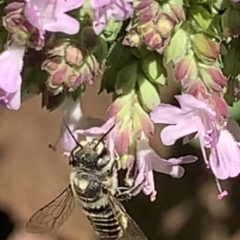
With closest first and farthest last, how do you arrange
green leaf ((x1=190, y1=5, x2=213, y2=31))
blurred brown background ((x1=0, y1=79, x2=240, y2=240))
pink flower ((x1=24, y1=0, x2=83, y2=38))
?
1. pink flower ((x1=24, y1=0, x2=83, y2=38))
2. green leaf ((x1=190, y1=5, x2=213, y2=31))
3. blurred brown background ((x1=0, y1=79, x2=240, y2=240))

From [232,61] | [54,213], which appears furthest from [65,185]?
[232,61]

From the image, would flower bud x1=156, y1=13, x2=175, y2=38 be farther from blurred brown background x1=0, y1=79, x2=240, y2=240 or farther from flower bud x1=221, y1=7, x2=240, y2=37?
blurred brown background x1=0, y1=79, x2=240, y2=240

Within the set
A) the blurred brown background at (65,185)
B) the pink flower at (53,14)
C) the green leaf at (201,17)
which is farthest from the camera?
the blurred brown background at (65,185)

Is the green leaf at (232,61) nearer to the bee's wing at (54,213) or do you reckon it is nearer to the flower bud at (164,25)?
the flower bud at (164,25)

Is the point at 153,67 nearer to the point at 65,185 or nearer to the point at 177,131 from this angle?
the point at 177,131

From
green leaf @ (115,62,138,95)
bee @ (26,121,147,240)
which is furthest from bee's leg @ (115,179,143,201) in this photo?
green leaf @ (115,62,138,95)

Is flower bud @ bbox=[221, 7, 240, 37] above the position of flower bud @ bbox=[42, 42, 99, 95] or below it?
below

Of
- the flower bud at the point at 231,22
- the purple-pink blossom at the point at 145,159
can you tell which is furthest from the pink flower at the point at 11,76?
the flower bud at the point at 231,22
